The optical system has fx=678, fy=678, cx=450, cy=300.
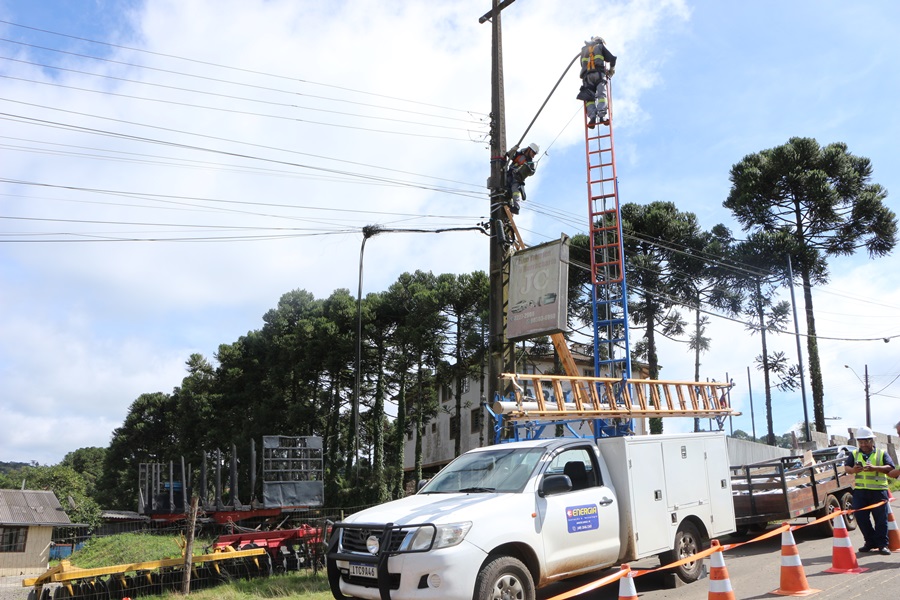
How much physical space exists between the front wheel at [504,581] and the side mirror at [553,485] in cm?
76

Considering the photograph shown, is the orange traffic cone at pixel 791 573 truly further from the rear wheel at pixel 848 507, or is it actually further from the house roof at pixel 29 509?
the house roof at pixel 29 509

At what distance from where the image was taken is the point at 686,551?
8484 mm

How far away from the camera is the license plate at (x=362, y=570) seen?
598cm

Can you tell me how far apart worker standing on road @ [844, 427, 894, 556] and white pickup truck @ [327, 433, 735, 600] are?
73.5 inches

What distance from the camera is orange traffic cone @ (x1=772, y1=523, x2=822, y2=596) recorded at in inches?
284

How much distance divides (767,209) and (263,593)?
30.1 m

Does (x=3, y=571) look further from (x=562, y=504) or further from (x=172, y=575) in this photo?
(x=562, y=504)

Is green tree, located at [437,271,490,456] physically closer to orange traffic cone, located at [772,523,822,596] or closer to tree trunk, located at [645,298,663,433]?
tree trunk, located at [645,298,663,433]

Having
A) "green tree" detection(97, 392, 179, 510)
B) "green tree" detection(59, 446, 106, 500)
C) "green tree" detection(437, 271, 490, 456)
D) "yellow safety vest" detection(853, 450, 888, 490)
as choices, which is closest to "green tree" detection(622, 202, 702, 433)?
"green tree" detection(437, 271, 490, 456)

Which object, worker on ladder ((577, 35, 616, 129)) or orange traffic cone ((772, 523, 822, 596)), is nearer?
orange traffic cone ((772, 523, 822, 596))

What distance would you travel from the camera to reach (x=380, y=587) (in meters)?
5.80

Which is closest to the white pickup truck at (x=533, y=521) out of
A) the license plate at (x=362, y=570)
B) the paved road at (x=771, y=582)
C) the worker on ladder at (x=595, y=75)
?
the license plate at (x=362, y=570)

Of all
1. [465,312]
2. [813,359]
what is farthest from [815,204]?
[465,312]

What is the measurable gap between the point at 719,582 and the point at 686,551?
7.18ft
